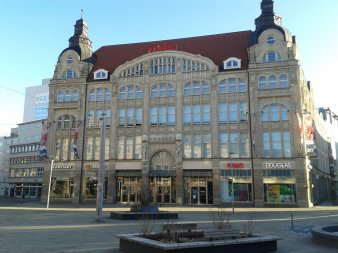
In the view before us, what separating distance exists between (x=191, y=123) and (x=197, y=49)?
39.9 feet

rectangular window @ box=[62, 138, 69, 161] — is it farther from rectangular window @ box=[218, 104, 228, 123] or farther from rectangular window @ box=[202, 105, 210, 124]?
rectangular window @ box=[218, 104, 228, 123]

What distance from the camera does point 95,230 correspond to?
18.5 meters

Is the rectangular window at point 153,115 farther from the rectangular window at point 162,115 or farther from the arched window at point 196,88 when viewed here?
the arched window at point 196,88

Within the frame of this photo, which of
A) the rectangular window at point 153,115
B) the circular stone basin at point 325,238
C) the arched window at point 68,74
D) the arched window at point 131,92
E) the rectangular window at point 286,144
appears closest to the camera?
the circular stone basin at point 325,238

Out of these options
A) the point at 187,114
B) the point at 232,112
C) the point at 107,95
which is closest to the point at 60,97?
the point at 107,95

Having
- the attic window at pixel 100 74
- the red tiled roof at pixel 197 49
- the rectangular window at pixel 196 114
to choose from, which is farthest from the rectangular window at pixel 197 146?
the attic window at pixel 100 74

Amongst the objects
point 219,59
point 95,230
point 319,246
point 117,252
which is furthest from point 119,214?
point 219,59

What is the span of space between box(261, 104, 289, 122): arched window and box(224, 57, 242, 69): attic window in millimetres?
6994

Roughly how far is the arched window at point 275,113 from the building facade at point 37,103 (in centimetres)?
9544

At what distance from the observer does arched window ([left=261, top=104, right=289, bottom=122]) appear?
4508 centimetres

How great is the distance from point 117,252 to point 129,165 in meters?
37.5

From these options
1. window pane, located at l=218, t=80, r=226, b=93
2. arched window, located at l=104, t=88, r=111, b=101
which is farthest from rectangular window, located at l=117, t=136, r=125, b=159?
window pane, located at l=218, t=80, r=226, b=93

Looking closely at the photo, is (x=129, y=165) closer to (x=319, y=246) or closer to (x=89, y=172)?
(x=89, y=172)

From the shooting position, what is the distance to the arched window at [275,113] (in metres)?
45.1
